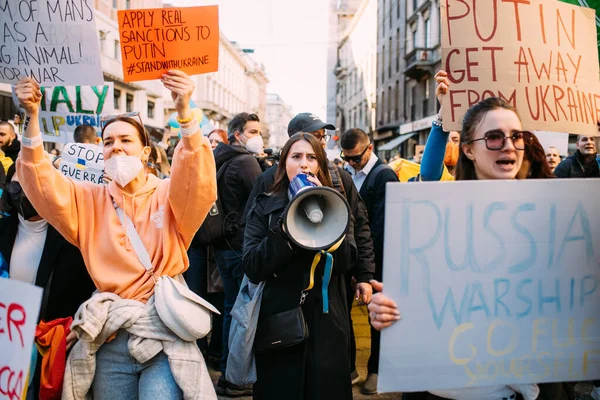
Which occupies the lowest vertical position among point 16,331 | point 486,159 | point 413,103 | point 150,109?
point 16,331

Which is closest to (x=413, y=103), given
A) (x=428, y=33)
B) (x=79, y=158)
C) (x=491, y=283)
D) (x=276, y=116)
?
(x=428, y=33)

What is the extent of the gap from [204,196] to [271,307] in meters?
0.70

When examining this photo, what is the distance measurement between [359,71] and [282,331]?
4578cm

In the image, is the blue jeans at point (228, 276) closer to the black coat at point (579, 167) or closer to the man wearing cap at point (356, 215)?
the man wearing cap at point (356, 215)

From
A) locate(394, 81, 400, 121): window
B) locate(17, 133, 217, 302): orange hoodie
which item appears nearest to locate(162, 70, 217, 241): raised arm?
locate(17, 133, 217, 302): orange hoodie

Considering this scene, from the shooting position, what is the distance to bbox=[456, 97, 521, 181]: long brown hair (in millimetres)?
2105

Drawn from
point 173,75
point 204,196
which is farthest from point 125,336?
point 173,75

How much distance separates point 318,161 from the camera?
9.89 feet

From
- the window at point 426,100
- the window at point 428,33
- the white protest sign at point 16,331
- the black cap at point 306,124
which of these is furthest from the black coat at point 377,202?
the window at point 428,33

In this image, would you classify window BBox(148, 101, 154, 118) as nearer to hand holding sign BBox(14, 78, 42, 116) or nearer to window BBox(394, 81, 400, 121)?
window BBox(394, 81, 400, 121)

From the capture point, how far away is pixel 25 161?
7.51 ft

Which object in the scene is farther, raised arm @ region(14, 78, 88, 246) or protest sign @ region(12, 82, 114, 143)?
protest sign @ region(12, 82, 114, 143)

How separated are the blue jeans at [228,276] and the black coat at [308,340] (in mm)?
1395

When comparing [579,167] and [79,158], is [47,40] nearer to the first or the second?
[79,158]
